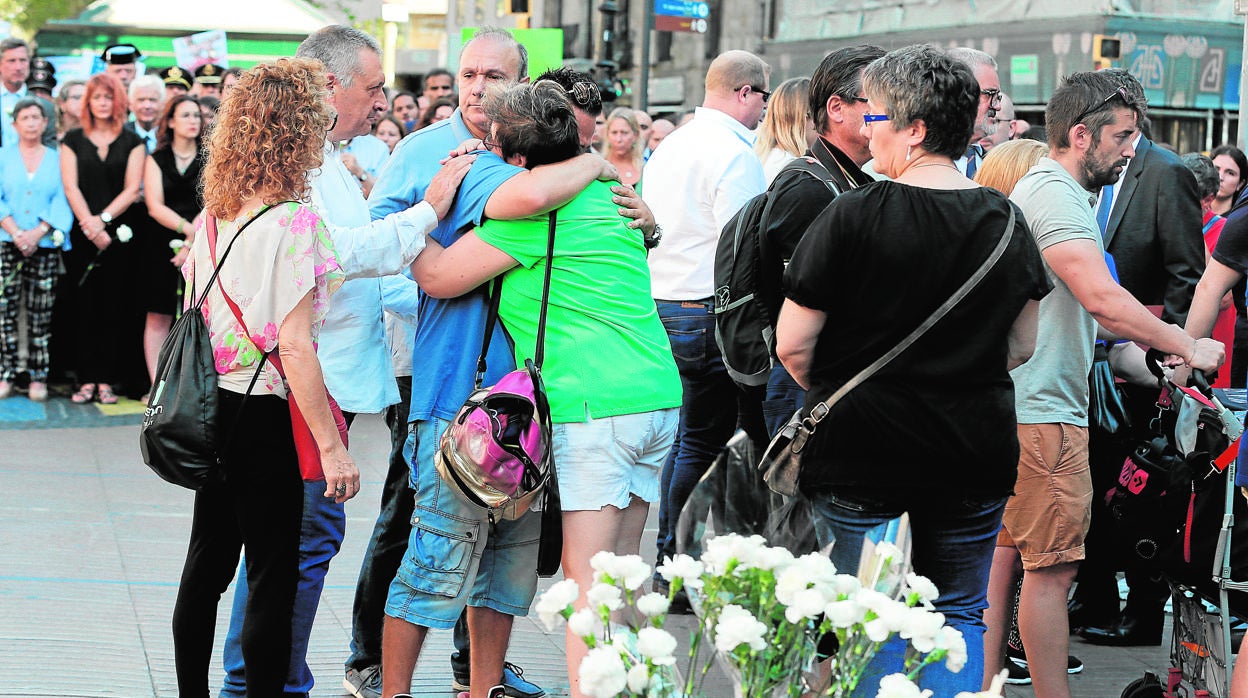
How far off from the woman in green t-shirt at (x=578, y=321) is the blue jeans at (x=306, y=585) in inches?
32.3

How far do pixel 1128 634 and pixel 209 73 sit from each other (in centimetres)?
987

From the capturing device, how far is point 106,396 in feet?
34.4

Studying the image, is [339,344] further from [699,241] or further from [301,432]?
[699,241]

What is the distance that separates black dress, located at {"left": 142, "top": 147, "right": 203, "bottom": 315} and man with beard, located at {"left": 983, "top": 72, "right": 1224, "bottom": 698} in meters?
7.27

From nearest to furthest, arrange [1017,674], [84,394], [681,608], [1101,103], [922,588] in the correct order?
[922,588]
[1101,103]
[1017,674]
[681,608]
[84,394]

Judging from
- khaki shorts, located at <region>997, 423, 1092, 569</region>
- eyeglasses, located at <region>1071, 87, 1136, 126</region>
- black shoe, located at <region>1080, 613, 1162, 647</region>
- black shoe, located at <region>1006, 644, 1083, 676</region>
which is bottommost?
black shoe, located at <region>1080, 613, 1162, 647</region>

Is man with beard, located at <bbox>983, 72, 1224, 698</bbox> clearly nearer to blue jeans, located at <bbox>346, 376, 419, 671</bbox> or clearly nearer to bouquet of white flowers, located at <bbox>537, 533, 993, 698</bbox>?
blue jeans, located at <bbox>346, 376, 419, 671</bbox>

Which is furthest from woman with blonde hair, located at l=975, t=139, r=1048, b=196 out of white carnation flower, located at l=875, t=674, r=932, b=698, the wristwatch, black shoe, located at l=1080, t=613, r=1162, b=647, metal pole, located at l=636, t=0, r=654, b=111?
metal pole, located at l=636, t=0, r=654, b=111

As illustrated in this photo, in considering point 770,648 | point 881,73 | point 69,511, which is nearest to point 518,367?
point 881,73

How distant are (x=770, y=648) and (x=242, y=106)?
89.1 inches

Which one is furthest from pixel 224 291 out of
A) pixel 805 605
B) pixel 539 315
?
pixel 805 605

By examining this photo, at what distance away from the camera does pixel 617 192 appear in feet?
13.2

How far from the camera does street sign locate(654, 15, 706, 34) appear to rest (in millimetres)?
18125

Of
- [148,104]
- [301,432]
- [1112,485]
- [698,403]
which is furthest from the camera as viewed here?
[148,104]
